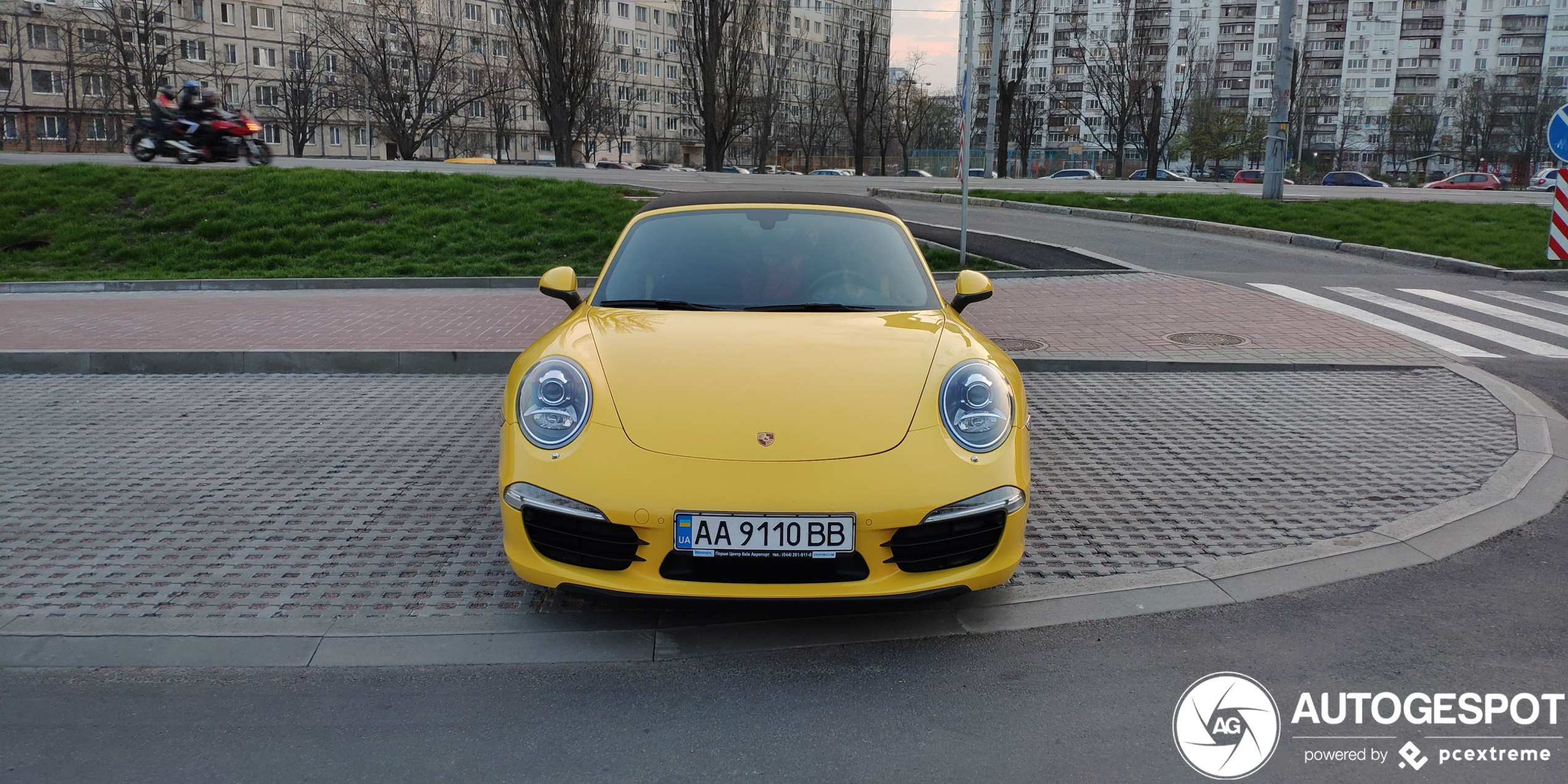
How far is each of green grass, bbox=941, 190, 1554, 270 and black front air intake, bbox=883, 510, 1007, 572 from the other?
1463cm

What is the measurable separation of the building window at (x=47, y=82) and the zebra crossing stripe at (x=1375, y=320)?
74.5m

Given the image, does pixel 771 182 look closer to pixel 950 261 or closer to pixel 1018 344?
pixel 950 261

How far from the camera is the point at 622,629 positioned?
12.5 feet

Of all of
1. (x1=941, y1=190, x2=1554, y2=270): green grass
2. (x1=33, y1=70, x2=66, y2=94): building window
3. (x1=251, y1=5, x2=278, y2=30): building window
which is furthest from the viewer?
(x1=251, y1=5, x2=278, y2=30): building window


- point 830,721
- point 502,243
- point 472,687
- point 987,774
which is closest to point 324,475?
point 472,687

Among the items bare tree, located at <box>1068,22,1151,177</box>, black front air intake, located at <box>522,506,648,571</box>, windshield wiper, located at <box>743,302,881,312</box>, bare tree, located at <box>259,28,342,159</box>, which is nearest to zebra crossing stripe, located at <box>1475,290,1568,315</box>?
windshield wiper, located at <box>743,302,881,312</box>

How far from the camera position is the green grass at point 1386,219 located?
53.1 feet

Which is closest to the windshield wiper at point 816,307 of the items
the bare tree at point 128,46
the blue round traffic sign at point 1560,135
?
the blue round traffic sign at point 1560,135

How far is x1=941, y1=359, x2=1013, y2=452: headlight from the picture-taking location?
3.74 meters

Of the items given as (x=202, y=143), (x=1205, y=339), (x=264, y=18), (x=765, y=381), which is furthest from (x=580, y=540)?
(x=264, y=18)

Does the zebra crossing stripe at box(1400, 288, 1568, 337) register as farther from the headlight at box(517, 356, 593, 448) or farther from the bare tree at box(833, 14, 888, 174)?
the bare tree at box(833, 14, 888, 174)

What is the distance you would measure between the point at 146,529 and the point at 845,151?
97.0 meters

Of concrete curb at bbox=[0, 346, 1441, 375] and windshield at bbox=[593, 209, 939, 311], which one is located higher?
windshield at bbox=[593, 209, 939, 311]

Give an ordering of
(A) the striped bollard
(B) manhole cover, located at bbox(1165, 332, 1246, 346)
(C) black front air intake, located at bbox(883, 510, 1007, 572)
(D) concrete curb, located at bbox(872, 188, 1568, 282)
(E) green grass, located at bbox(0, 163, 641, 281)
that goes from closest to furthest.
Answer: (C) black front air intake, located at bbox(883, 510, 1007, 572), (B) manhole cover, located at bbox(1165, 332, 1246, 346), (E) green grass, located at bbox(0, 163, 641, 281), (D) concrete curb, located at bbox(872, 188, 1568, 282), (A) the striped bollard
